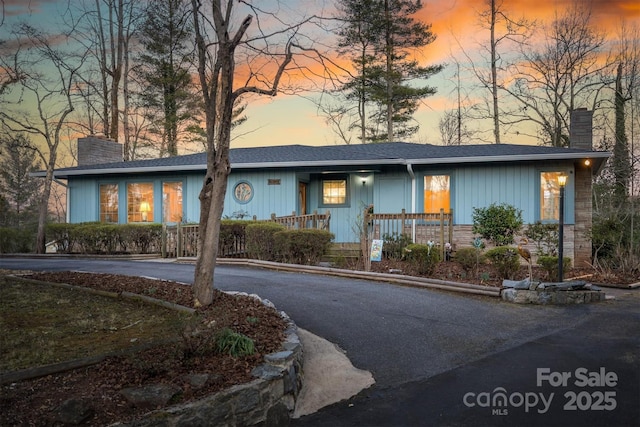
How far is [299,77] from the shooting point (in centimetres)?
768

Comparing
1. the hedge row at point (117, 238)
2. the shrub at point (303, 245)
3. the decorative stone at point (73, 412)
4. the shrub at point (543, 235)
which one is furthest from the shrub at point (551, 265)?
the hedge row at point (117, 238)

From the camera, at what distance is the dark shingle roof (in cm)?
1310

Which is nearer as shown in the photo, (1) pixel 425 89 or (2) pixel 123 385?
(2) pixel 123 385

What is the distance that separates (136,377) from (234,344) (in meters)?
0.90

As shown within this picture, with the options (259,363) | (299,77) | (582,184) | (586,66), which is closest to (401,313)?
(259,363)

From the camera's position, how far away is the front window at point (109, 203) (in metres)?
17.0

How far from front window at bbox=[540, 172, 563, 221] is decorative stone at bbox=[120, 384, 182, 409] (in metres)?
12.4

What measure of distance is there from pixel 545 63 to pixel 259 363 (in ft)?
73.8

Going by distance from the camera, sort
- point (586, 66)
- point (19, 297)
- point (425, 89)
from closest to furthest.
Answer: point (19, 297), point (586, 66), point (425, 89)

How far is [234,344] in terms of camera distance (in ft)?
13.9

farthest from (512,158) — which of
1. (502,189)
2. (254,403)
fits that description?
(254,403)

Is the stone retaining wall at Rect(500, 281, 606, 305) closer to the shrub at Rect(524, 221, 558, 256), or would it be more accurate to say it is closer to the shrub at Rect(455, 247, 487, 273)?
the shrub at Rect(455, 247, 487, 273)

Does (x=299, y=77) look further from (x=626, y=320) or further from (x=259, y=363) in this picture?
(x=626, y=320)

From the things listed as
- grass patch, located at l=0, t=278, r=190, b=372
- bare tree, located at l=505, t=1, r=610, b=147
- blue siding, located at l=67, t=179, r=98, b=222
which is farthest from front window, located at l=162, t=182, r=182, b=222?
bare tree, located at l=505, t=1, r=610, b=147
